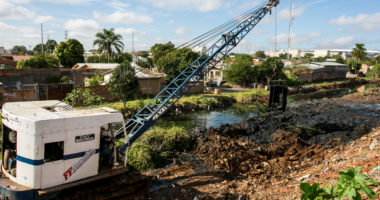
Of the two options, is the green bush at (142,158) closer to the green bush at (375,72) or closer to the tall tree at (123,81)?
the tall tree at (123,81)

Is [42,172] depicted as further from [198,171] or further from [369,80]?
[369,80]

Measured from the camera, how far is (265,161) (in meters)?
11.5

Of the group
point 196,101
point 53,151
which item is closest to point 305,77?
point 196,101

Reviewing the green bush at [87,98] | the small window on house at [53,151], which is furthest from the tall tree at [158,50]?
the small window on house at [53,151]

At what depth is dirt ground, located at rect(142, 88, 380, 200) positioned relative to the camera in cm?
845

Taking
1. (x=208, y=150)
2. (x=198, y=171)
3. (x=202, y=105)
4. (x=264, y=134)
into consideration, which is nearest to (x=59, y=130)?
(x=198, y=171)

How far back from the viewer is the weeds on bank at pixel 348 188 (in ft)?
12.9

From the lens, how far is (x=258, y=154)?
39.5 ft

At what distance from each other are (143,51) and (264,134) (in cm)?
7170

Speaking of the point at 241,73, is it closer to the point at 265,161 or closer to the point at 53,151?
the point at 265,161

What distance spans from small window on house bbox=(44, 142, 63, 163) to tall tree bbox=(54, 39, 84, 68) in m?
40.1

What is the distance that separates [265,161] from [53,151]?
8496 millimetres

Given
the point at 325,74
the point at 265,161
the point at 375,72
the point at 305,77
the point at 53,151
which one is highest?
the point at 375,72

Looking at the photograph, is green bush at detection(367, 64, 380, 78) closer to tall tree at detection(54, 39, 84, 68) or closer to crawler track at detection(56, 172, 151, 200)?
tall tree at detection(54, 39, 84, 68)
